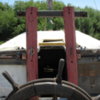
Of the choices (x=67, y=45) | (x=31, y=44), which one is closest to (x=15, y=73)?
(x=31, y=44)

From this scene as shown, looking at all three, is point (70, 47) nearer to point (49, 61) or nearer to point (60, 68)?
point (60, 68)

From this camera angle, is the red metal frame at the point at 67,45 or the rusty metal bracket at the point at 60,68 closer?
the rusty metal bracket at the point at 60,68

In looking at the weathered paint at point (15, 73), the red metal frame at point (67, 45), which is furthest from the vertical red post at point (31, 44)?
the weathered paint at point (15, 73)

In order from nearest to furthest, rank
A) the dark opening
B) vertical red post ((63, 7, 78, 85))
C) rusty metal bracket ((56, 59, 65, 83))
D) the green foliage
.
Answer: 1. rusty metal bracket ((56, 59, 65, 83))
2. vertical red post ((63, 7, 78, 85))
3. the dark opening
4. the green foliage

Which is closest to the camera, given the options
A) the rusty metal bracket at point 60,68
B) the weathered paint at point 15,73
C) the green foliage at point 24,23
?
the rusty metal bracket at point 60,68

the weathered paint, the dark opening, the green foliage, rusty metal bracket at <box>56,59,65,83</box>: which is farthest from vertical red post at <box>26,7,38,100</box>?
the green foliage

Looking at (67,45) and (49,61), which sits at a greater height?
(67,45)

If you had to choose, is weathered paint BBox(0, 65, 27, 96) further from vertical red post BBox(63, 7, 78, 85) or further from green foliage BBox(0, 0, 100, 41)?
green foliage BBox(0, 0, 100, 41)

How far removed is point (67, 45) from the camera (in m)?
2.28

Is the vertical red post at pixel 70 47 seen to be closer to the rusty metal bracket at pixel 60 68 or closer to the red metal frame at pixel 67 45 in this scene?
the red metal frame at pixel 67 45

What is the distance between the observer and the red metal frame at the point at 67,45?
7.41 ft

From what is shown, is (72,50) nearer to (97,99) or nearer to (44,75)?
(97,99)

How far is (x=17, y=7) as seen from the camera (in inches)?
1048

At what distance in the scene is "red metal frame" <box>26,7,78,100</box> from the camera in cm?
226
